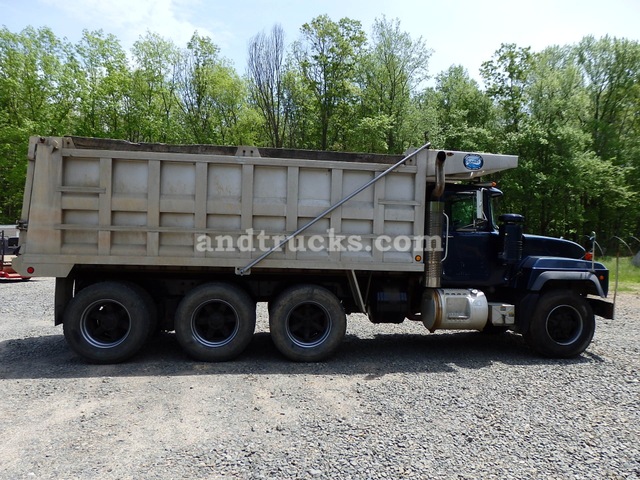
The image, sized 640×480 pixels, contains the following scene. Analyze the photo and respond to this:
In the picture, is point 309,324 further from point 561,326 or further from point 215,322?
point 561,326

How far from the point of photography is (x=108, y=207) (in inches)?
220

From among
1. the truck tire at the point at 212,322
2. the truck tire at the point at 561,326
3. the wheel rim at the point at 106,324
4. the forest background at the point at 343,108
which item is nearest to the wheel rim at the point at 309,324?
the truck tire at the point at 212,322

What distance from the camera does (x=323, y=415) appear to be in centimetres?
422

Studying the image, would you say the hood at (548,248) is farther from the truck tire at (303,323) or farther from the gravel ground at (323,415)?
the truck tire at (303,323)

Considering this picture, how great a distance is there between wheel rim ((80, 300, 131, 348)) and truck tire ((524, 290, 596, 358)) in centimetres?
598

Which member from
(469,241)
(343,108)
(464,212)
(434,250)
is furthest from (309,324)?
(343,108)

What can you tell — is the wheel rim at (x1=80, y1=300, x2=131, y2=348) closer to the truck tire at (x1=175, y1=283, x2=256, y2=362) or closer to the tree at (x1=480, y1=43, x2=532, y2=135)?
the truck tire at (x1=175, y1=283, x2=256, y2=362)

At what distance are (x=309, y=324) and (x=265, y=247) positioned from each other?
1314 mm

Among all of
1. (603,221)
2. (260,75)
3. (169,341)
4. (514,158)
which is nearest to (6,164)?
(260,75)

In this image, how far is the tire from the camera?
563 centimetres

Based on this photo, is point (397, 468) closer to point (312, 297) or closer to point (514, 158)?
point (312, 297)

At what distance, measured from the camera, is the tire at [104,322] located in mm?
5629

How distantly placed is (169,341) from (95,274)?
176 cm

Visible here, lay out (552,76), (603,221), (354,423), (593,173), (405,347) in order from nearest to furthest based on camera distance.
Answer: (354,423)
(405,347)
(593,173)
(552,76)
(603,221)
